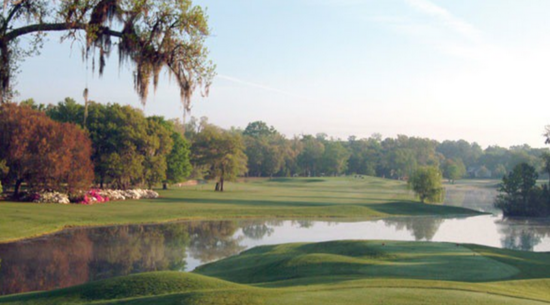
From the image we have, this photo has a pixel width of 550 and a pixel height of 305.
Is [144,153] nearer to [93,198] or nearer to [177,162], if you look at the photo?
[177,162]

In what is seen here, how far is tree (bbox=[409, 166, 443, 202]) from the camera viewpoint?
62.1 metres

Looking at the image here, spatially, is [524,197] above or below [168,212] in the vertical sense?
above

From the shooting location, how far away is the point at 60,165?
146 feet

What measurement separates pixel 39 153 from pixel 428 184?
1647 inches

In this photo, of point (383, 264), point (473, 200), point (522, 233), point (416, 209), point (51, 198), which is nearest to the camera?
point (383, 264)

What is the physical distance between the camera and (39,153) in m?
44.4

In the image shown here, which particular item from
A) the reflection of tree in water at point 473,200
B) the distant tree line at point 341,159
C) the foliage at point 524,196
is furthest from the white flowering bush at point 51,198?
the distant tree line at point 341,159

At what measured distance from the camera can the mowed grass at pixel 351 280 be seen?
37.6ft

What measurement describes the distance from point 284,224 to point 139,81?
3218 cm

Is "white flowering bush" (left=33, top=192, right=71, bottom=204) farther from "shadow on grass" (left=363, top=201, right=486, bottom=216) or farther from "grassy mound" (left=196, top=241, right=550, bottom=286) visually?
"shadow on grass" (left=363, top=201, right=486, bottom=216)

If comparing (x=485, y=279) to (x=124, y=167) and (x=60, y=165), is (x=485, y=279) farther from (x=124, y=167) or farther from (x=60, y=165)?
(x=124, y=167)

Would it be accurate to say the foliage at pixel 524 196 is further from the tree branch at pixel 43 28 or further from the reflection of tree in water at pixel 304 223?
the tree branch at pixel 43 28

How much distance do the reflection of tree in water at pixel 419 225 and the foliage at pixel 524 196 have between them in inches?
444

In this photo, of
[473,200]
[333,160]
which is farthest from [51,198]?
[333,160]
